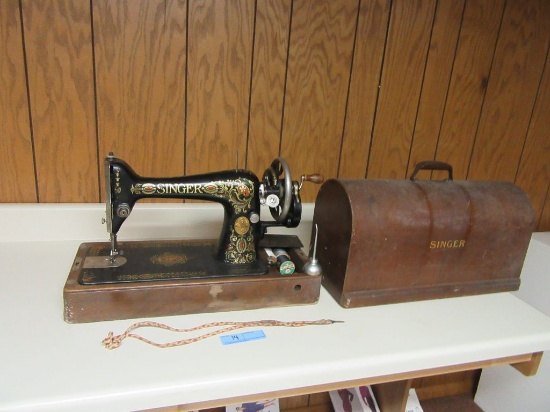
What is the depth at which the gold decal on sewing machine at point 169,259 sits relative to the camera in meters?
0.83

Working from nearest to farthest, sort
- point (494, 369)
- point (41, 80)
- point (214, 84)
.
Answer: point (41, 80) → point (214, 84) → point (494, 369)

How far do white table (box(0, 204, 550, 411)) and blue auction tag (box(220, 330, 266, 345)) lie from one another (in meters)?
0.01

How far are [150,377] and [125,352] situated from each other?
8 centimetres

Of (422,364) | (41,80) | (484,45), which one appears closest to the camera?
(422,364)

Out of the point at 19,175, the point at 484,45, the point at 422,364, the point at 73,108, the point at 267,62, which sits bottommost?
the point at 422,364

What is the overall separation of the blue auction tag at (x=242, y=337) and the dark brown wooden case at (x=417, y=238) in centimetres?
21

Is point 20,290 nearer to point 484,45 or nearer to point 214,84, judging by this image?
point 214,84

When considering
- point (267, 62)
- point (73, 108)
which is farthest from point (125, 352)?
point (267, 62)

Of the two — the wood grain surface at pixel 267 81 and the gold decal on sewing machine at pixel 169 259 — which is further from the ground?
the wood grain surface at pixel 267 81

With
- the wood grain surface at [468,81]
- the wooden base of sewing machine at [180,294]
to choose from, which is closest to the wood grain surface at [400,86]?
the wood grain surface at [468,81]

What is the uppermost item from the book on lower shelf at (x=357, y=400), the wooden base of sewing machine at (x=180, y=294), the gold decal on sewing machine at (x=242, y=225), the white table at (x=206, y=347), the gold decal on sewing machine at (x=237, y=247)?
the gold decal on sewing machine at (x=242, y=225)

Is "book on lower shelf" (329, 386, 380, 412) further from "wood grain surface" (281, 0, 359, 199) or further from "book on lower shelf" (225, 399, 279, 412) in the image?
"wood grain surface" (281, 0, 359, 199)

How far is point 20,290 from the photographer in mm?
807

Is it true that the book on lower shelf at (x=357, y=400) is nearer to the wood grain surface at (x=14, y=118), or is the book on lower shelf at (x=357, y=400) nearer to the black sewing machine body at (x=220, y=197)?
the black sewing machine body at (x=220, y=197)
